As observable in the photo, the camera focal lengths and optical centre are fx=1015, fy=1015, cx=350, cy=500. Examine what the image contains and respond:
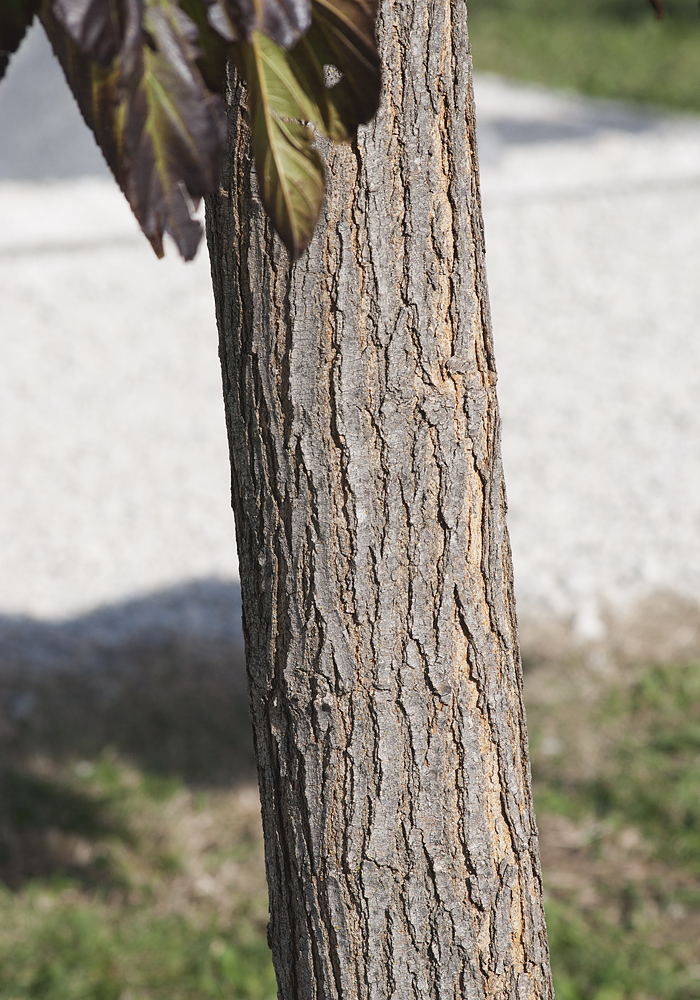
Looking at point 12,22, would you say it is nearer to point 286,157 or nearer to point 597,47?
point 286,157

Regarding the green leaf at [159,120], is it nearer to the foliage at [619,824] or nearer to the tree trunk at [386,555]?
the tree trunk at [386,555]

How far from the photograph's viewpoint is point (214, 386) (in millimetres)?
6445

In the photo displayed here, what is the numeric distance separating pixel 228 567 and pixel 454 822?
365 centimetres

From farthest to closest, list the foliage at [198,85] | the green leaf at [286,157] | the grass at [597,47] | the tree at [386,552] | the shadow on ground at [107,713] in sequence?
the grass at [597,47], the shadow on ground at [107,713], the tree at [386,552], the green leaf at [286,157], the foliage at [198,85]

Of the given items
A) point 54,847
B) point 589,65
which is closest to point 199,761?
point 54,847

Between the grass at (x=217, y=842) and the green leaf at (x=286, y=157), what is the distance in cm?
223

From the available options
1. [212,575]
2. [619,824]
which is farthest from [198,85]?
[212,575]

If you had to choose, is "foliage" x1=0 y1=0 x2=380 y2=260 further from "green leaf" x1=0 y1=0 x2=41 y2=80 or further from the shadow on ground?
the shadow on ground

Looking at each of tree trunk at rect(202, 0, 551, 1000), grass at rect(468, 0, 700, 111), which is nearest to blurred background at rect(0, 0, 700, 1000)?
tree trunk at rect(202, 0, 551, 1000)

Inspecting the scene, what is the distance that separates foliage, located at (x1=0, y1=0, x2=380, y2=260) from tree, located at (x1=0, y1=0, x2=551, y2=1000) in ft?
0.80

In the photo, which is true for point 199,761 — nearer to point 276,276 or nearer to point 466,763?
point 466,763

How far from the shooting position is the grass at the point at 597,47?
43.9 ft

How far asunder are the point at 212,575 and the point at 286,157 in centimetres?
398

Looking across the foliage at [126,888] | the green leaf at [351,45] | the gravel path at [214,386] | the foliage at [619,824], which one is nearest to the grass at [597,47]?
the gravel path at [214,386]
